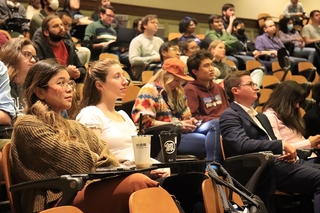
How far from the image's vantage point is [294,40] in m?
7.98

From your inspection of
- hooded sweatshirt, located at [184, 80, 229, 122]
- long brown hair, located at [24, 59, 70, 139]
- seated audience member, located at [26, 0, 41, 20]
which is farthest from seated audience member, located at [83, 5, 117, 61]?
long brown hair, located at [24, 59, 70, 139]

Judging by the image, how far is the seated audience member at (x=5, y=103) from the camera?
2.36 meters

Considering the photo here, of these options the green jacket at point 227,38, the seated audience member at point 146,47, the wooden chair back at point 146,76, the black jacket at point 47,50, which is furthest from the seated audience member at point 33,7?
the green jacket at point 227,38

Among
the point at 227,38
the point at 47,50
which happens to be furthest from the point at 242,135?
the point at 227,38

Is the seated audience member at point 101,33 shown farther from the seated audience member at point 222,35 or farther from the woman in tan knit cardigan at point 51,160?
the woman in tan knit cardigan at point 51,160

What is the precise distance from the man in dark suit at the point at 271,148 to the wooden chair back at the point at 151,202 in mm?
1248

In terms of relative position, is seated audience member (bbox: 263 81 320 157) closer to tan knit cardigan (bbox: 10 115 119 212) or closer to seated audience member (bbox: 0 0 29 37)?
tan knit cardigan (bbox: 10 115 119 212)

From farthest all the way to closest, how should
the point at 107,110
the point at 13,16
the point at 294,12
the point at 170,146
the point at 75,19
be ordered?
the point at 294,12, the point at 75,19, the point at 13,16, the point at 107,110, the point at 170,146

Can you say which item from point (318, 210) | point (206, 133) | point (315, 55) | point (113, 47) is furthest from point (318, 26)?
point (318, 210)

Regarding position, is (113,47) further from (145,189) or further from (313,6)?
(313,6)

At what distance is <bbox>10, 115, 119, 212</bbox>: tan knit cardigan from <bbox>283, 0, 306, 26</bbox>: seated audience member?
7.41 meters

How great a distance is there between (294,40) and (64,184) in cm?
685

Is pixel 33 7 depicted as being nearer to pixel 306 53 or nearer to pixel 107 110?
pixel 107 110

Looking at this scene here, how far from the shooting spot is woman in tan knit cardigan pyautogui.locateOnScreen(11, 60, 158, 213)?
1796 mm
